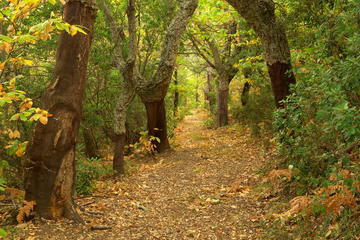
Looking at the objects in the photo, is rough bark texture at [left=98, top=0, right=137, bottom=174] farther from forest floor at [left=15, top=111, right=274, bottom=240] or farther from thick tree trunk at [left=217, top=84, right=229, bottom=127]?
thick tree trunk at [left=217, top=84, right=229, bottom=127]

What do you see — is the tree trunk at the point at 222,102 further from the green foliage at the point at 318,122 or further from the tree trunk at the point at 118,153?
the green foliage at the point at 318,122

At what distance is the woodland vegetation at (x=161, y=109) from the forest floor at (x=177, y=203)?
0.68 feet

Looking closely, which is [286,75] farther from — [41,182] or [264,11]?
[41,182]

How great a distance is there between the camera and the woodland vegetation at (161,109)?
3.78 metres

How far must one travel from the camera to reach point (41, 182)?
5109 mm

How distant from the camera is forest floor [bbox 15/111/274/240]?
16.7 feet

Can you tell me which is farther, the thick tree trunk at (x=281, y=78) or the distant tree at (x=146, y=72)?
the distant tree at (x=146, y=72)

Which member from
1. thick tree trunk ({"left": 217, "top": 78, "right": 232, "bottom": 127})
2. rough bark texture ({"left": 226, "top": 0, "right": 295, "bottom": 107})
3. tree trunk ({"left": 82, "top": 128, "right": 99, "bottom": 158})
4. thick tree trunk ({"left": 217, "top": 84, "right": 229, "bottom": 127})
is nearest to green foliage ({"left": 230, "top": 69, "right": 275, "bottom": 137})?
thick tree trunk ({"left": 217, "top": 78, "right": 232, "bottom": 127})

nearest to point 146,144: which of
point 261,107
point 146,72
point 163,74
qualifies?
point 163,74

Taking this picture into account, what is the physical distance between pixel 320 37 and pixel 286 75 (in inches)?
51.0

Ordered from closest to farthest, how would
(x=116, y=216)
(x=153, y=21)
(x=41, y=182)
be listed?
(x=41, y=182), (x=116, y=216), (x=153, y=21)

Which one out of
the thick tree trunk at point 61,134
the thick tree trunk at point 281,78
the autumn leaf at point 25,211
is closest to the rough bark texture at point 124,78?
the thick tree trunk at point 61,134

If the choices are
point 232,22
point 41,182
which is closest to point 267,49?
point 41,182

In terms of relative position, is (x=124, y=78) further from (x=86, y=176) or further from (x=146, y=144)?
Result: (x=146, y=144)
